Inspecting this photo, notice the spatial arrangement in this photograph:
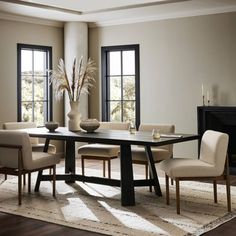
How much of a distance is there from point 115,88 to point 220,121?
7.36ft

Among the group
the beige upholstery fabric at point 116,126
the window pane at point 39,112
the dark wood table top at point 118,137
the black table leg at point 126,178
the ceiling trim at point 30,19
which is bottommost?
the black table leg at point 126,178

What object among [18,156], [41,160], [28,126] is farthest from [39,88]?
[18,156]

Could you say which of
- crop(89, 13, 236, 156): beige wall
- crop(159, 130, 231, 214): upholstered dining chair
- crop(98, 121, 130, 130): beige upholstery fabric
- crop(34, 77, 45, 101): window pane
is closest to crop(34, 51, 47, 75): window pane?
crop(34, 77, 45, 101): window pane

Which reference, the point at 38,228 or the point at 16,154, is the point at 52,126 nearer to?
the point at 16,154

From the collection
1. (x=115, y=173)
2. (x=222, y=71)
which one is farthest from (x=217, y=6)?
(x=115, y=173)

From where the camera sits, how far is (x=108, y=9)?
7395mm

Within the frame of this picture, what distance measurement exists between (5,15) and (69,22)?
4.20 ft

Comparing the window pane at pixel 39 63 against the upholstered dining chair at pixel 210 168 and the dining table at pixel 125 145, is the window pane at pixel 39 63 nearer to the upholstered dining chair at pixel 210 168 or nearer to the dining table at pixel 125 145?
the dining table at pixel 125 145

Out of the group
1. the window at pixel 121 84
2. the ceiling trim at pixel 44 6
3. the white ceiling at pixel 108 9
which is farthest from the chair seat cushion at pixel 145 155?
the ceiling trim at pixel 44 6

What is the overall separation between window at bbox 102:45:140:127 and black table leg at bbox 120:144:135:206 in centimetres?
331

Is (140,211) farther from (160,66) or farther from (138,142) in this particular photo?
(160,66)

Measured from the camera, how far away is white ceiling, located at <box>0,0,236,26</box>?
22.4ft

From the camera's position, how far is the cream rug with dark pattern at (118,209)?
414 centimetres

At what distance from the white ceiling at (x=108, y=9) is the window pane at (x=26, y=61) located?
1.85ft
